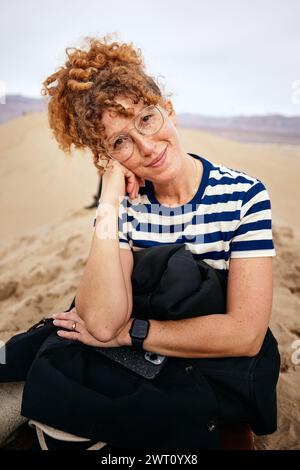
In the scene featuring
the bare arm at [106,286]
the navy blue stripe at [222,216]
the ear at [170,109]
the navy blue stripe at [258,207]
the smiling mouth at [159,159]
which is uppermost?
the ear at [170,109]

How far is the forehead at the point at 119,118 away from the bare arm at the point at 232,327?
34.2 inches

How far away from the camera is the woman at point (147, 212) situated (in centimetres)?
169

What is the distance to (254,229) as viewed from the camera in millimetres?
1762

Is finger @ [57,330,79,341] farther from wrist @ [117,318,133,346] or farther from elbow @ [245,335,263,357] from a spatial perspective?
elbow @ [245,335,263,357]

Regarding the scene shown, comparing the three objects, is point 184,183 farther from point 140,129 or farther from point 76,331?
point 76,331

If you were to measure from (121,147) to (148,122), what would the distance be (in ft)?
0.62

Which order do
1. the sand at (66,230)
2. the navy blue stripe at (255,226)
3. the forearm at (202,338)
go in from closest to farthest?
the forearm at (202,338), the navy blue stripe at (255,226), the sand at (66,230)

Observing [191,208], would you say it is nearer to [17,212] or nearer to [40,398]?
[40,398]

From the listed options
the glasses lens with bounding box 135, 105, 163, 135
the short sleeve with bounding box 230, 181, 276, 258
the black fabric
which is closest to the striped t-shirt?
the short sleeve with bounding box 230, 181, 276, 258

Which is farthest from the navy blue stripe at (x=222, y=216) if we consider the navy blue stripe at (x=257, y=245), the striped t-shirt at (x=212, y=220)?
the navy blue stripe at (x=257, y=245)

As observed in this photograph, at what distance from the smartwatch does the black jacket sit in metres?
0.07

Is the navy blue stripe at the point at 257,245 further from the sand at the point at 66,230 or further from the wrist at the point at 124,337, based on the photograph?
the sand at the point at 66,230
